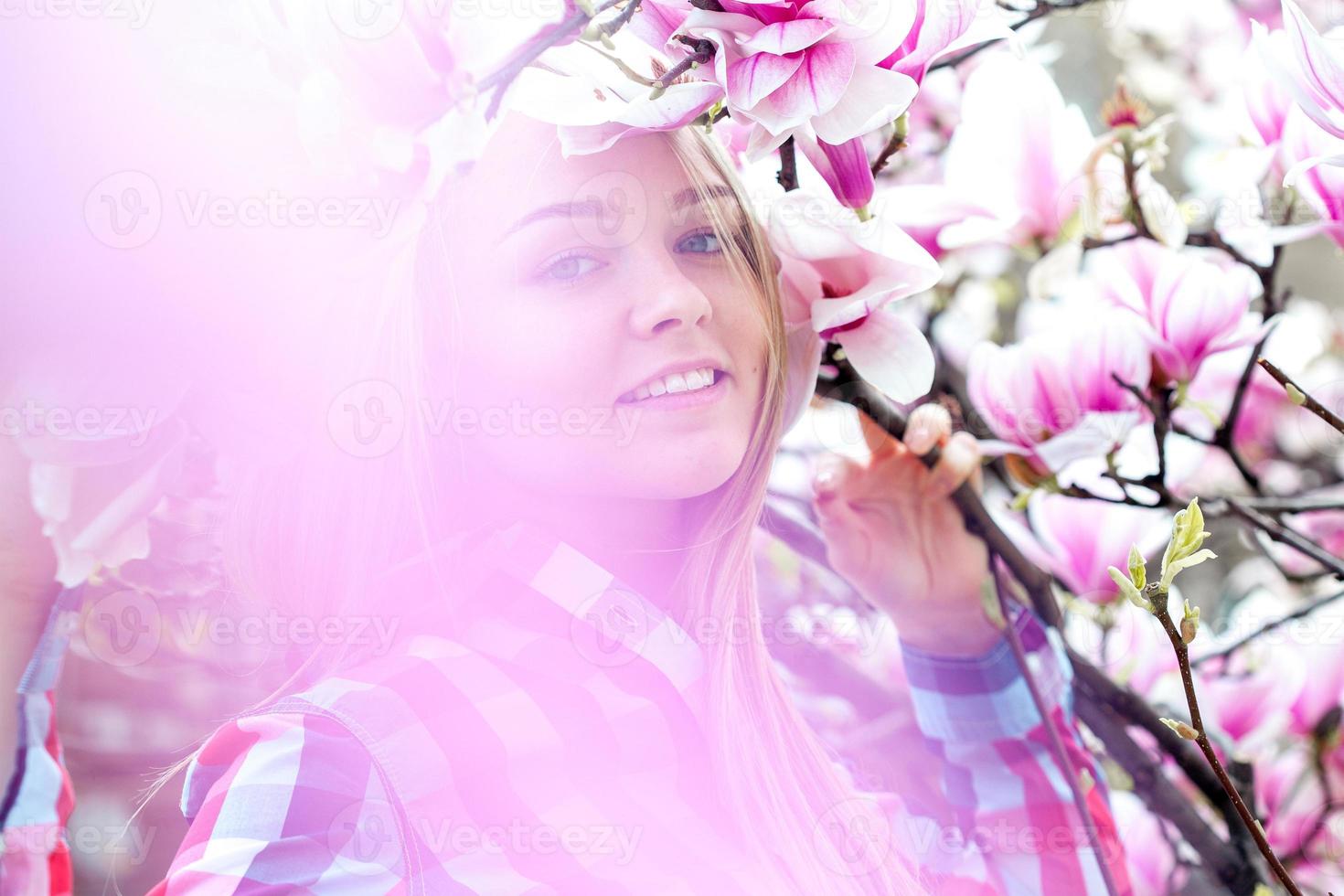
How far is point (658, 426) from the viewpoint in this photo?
553 millimetres

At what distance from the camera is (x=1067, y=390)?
2.23 ft

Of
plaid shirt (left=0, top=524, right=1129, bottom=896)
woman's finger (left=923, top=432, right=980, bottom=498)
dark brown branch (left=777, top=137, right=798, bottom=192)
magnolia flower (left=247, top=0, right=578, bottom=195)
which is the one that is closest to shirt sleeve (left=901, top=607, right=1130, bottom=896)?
plaid shirt (left=0, top=524, right=1129, bottom=896)

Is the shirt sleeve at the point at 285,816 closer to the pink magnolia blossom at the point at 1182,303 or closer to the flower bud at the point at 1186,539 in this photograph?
the flower bud at the point at 1186,539

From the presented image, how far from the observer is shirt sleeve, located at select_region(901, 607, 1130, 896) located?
681 mm

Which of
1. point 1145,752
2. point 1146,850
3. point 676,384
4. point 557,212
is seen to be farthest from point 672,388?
point 1146,850

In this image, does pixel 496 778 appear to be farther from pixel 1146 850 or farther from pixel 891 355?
pixel 1146 850

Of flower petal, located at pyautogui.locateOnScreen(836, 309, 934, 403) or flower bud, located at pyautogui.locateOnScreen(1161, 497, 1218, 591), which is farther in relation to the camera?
flower petal, located at pyautogui.locateOnScreen(836, 309, 934, 403)

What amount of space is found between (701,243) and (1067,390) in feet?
0.85

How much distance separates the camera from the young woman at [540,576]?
502mm

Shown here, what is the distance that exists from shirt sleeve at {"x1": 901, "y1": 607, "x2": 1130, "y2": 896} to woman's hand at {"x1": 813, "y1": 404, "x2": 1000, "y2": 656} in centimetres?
2

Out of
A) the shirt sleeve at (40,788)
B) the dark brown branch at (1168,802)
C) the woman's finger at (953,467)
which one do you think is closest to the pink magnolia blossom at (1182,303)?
the woman's finger at (953,467)

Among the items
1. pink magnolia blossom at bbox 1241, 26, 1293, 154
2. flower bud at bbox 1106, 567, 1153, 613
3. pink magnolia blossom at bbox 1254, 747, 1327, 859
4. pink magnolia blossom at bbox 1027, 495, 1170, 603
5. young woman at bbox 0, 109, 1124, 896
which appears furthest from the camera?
pink magnolia blossom at bbox 1254, 747, 1327, 859

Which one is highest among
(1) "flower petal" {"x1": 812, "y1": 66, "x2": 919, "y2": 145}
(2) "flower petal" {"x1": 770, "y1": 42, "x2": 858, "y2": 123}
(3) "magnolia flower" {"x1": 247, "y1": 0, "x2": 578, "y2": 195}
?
(3) "magnolia flower" {"x1": 247, "y1": 0, "x2": 578, "y2": 195}

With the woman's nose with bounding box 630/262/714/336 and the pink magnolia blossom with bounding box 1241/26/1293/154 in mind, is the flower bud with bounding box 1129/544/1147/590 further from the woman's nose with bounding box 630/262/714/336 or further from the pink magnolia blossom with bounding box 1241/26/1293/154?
the pink magnolia blossom with bounding box 1241/26/1293/154
